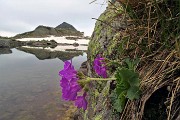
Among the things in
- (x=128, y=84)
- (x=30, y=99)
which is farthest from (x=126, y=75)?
(x=30, y=99)

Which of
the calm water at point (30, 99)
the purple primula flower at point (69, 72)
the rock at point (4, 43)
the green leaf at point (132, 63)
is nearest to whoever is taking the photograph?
the purple primula flower at point (69, 72)

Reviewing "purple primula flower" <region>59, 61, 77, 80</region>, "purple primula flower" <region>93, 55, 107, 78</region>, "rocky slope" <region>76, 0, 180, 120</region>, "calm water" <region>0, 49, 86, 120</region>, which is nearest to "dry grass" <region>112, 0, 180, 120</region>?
"rocky slope" <region>76, 0, 180, 120</region>

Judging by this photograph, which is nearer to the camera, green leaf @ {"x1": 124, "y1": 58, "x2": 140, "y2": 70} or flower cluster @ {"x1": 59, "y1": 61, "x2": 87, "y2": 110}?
flower cluster @ {"x1": 59, "y1": 61, "x2": 87, "y2": 110}

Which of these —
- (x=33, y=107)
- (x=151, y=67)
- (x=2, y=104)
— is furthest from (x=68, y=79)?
(x=2, y=104)

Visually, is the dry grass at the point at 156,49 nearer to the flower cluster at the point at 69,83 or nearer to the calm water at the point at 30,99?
the flower cluster at the point at 69,83

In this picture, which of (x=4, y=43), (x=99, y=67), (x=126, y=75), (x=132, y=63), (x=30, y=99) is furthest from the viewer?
(x=4, y=43)

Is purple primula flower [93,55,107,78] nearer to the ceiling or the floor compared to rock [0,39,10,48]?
nearer to the ceiling

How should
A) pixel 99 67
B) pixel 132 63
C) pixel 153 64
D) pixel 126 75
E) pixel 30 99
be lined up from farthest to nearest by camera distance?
1. pixel 30 99
2. pixel 99 67
3. pixel 132 63
4. pixel 153 64
5. pixel 126 75

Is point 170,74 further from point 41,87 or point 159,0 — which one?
point 41,87

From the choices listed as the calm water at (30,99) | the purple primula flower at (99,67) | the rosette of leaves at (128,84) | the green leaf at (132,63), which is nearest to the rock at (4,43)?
the calm water at (30,99)

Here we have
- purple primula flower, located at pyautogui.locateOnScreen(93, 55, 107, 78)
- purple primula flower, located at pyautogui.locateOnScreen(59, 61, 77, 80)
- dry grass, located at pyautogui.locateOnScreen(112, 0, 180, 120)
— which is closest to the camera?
dry grass, located at pyautogui.locateOnScreen(112, 0, 180, 120)

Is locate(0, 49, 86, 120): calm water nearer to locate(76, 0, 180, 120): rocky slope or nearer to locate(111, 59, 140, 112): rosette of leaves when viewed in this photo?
locate(76, 0, 180, 120): rocky slope

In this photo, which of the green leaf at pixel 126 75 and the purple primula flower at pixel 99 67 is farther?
the purple primula flower at pixel 99 67

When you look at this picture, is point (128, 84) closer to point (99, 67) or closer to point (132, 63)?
point (132, 63)
